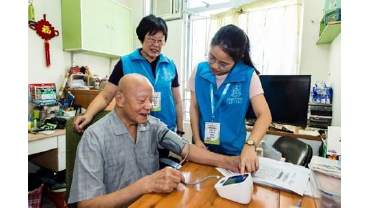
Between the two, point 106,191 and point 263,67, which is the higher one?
point 263,67

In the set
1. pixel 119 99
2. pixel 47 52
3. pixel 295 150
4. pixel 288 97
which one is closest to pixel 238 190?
pixel 119 99

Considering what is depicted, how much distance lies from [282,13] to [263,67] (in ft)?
2.49

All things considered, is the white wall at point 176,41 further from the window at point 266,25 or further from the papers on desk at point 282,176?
the papers on desk at point 282,176

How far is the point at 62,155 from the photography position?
2279 mm

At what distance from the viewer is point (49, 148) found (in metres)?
2.14

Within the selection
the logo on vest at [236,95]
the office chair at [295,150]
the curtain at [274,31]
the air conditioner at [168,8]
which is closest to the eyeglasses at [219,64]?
the logo on vest at [236,95]

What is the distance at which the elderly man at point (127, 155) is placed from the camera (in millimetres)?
895

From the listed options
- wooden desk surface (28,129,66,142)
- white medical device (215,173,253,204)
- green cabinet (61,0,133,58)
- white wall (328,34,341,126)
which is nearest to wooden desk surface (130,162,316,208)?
white medical device (215,173,253,204)

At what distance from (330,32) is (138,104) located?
2089mm

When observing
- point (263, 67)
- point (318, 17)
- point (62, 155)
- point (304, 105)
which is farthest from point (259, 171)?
point (318, 17)

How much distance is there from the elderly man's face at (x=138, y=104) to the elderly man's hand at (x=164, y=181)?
14.7 inches

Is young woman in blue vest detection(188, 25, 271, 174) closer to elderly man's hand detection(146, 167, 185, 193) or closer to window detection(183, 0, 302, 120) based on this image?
elderly man's hand detection(146, 167, 185, 193)

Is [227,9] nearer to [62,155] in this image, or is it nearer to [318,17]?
[318,17]

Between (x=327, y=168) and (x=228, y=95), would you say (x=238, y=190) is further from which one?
(x=228, y=95)
